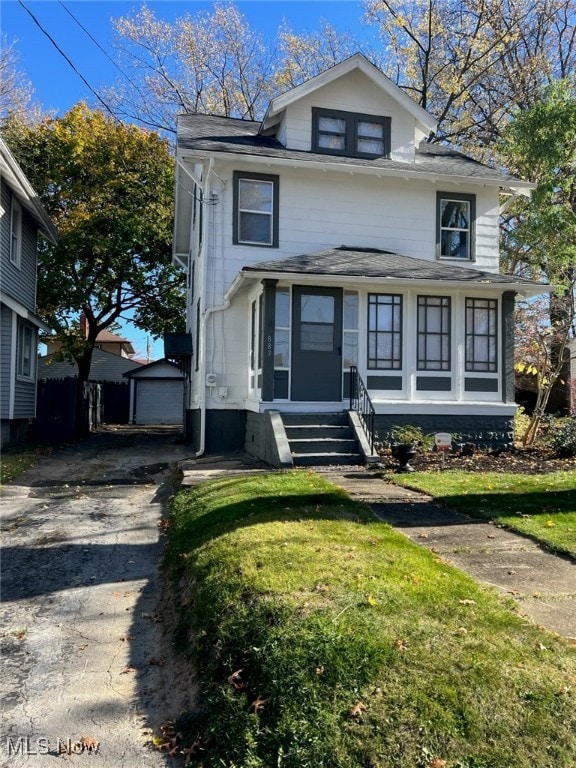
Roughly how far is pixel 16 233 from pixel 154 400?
1622 centimetres

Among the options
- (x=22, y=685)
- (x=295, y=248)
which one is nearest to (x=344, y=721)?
(x=22, y=685)

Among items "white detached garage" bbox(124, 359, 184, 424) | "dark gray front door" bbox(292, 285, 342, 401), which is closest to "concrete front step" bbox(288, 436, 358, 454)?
"dark gray front door" bbox(292, 285, 342, 401)

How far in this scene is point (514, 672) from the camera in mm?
3080

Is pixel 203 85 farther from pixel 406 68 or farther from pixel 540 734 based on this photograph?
pixel 540 734

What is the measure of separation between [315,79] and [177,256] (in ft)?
30.6

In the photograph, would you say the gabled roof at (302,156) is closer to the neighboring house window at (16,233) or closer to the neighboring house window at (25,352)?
the neighboring house window at (16,233)

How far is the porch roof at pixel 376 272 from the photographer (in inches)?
449

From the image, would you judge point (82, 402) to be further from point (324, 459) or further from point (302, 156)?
point (324, 459)

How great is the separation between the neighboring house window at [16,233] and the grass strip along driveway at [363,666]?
46.8 ft

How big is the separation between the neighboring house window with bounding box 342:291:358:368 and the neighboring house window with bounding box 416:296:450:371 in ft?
4.29

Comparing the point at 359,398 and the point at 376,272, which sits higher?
the point at 376,272

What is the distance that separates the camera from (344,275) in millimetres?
11438

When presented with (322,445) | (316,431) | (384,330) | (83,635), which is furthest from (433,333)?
(83,635)

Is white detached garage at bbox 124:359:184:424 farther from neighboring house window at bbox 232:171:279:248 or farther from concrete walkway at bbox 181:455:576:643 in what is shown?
concrete walkway at bbox 181:455:576:643
